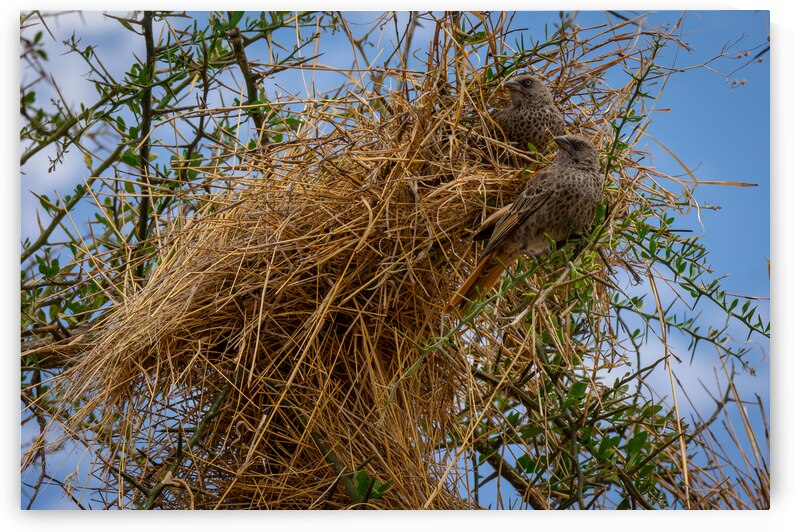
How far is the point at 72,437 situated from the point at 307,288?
23.3 inches

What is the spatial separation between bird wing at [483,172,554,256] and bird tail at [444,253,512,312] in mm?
43

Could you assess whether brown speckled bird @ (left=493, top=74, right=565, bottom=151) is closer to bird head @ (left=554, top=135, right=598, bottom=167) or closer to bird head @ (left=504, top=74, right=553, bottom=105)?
bird head @ (left=504, top=74, right=553, bottom=105)

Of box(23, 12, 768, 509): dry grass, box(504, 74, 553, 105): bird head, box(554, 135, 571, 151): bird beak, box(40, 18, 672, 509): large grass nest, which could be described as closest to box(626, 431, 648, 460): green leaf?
box(23, 12, 768, 509): dry grass

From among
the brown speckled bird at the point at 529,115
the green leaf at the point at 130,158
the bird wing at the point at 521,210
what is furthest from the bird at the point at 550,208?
the green leaf at the point at 130,158

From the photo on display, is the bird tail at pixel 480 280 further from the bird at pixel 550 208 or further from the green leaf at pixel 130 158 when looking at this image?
the green leaf at pixel 130 158

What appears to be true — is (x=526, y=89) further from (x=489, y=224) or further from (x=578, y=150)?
(x=489, y=224)

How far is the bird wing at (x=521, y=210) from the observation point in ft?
6.65

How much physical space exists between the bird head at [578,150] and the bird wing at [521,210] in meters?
0.07

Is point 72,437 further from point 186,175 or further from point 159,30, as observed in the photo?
point 159,30

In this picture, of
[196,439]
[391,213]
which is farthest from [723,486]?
[196,439]

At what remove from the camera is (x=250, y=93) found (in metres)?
2.61

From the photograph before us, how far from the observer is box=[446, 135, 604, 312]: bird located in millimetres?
2016

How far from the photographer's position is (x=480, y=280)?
212cm

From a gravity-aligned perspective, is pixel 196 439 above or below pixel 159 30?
below
